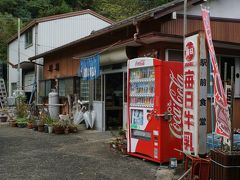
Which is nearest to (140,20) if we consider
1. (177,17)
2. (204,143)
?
(177,17)

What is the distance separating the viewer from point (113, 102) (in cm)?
1495

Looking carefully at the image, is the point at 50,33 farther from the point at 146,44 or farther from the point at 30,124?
the point at 146,44

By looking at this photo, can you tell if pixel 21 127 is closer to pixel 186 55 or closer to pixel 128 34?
pixel 128 34

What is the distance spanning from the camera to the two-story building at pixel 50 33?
2339 cm

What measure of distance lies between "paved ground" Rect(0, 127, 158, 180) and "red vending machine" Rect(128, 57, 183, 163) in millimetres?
453

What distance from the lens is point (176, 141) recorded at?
8617 millimetres

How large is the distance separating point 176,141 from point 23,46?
65.0ft

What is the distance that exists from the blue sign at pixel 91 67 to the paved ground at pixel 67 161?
2182 millimetres

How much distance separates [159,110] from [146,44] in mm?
3667

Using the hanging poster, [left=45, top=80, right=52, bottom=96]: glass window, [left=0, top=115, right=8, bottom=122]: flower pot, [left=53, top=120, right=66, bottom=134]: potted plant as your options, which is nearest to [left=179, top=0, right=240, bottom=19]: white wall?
the hanging poster

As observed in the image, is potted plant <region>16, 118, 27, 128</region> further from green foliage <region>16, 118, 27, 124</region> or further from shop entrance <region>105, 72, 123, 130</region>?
shop entrance <region>105, 72, 123, 130</region>

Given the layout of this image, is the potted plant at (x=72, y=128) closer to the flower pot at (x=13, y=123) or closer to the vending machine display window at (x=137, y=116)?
the flower pot at (x=13, y=123)

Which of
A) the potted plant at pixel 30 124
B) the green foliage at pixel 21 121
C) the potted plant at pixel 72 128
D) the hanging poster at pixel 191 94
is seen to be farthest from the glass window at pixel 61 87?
the hanging poster at pixel 191 94

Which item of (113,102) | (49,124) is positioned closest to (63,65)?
(49,124)
